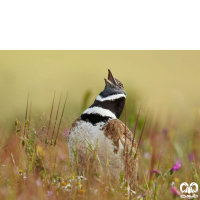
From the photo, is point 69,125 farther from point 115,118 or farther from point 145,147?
point 145,147

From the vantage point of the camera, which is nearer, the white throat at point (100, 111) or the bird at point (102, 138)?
the bird at point (102, 138)

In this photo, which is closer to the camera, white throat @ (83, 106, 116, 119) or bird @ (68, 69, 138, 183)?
bird @ (68, 69, 138, 183)

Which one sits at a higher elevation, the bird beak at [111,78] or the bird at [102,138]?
the bird beak at [111,78]

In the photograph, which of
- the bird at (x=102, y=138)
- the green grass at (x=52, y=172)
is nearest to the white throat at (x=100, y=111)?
the bird at (x=102, y=138)

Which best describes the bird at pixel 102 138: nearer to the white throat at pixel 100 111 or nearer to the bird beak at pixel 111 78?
the white throat at pixel 100 111

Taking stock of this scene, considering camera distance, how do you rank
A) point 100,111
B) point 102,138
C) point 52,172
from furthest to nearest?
point 100,111 < point 102,138 < point 52,172

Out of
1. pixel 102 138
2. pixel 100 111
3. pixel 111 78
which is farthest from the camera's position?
pixel 111 78

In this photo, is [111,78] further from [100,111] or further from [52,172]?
[52,172]

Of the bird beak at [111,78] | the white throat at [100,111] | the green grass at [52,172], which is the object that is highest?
the bird beak at [111,78]

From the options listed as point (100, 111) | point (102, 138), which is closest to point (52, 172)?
point (102, 138)

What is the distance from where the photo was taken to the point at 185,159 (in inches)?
168

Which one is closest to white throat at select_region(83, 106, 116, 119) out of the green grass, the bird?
the bird

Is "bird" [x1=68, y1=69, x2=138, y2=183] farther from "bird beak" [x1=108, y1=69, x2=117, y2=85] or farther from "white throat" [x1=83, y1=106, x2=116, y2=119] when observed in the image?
"bird beak" [x1=108, y1=69, x2=117, y2=85]

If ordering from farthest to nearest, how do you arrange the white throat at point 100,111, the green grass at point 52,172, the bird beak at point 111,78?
the bird beak at point 111,78, the white throat at point 100,111, the green grass at point 52,172
